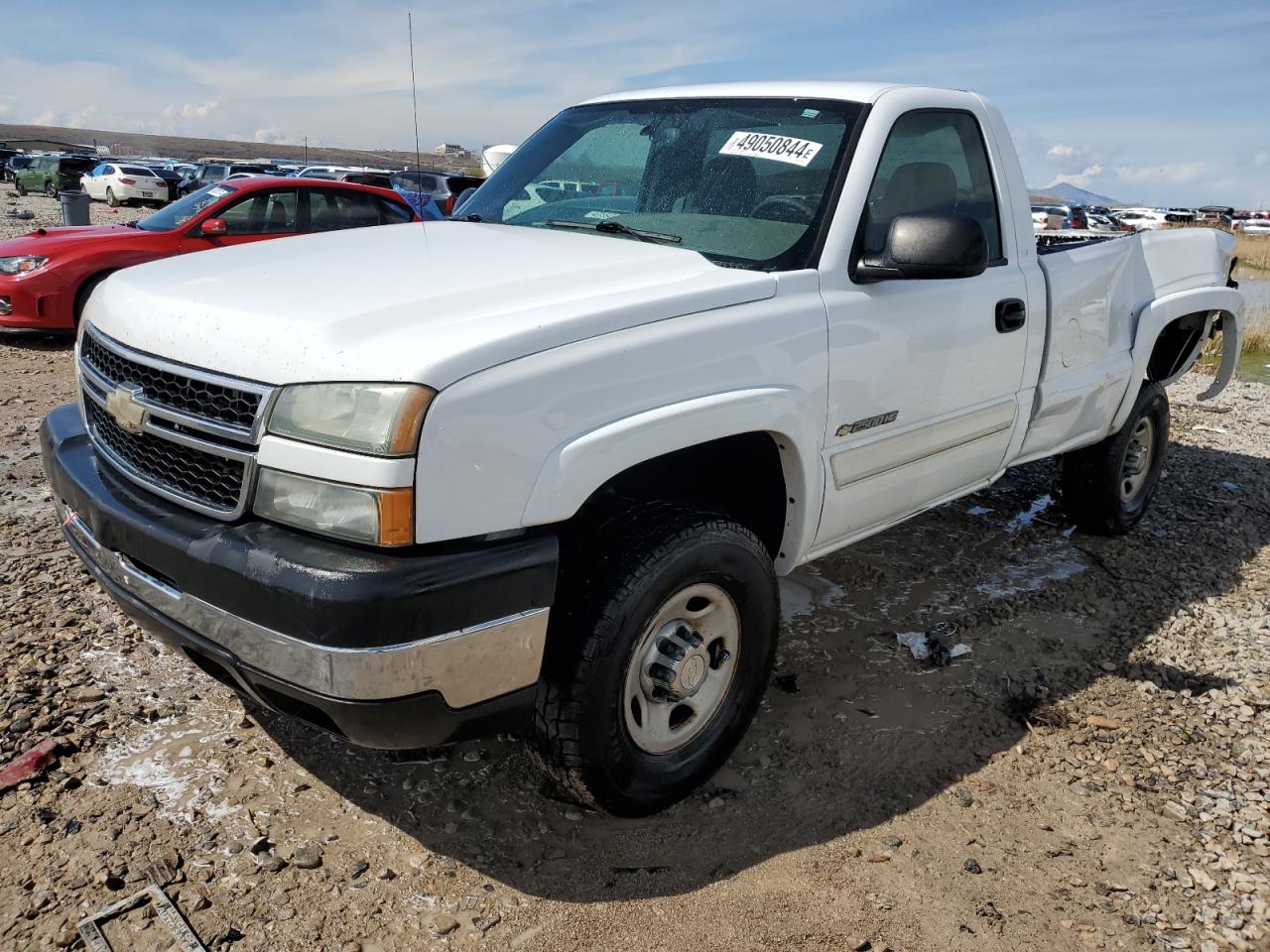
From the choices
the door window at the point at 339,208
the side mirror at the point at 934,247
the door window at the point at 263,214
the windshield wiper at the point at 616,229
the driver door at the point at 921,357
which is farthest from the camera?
the door window at the point at 339,208

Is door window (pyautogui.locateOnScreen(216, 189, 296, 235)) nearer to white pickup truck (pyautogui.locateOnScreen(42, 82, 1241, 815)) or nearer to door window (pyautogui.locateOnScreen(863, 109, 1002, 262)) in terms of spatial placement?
white pickup truck (pyautogui.locateOnScreen(42, 82, 1241, 815))

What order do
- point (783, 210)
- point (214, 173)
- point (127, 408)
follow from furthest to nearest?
point (214, 173) < point (783, 210) < point (127, 408)

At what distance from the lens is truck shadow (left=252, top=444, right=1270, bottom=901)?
269 cm

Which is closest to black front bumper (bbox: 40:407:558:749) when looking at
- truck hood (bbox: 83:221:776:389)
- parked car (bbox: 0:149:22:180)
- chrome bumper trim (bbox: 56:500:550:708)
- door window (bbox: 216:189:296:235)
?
chrome bumper trim (bbox: 56:500:550:708)

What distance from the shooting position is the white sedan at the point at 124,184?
28516mm

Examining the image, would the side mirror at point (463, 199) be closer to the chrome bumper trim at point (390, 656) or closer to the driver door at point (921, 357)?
the driver door at point (921, 357)

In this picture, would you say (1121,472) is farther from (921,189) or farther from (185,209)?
(185,209)

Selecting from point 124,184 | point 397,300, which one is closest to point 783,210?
point 397,300

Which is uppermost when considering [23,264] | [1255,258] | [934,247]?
[934,247]

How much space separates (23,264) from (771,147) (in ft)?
25.6

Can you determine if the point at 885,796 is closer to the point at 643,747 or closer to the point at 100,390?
the point at 643,747

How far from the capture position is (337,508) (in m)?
2.09

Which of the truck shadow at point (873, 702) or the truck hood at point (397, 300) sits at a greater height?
the truck hood at point (397, 300)

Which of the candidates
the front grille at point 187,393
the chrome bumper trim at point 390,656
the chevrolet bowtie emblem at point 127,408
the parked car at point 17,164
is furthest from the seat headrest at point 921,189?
the parked car at point 17,164
